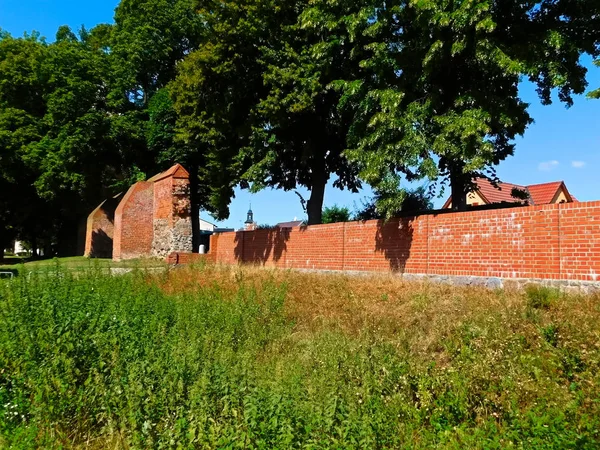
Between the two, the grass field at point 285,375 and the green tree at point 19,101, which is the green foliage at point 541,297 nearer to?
the grass field at point 285,375

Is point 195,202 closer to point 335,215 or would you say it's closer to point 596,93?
point 335,215

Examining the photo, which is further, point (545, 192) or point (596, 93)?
point (545, 192)

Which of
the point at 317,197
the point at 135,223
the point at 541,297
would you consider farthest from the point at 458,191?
the point at 135,223

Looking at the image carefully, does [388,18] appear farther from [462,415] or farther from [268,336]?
[462,415]

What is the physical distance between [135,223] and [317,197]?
12277 mm

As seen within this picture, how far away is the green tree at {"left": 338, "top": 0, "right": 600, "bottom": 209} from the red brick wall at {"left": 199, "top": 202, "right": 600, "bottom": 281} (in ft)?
4.66

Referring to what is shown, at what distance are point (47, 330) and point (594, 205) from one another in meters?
9.04

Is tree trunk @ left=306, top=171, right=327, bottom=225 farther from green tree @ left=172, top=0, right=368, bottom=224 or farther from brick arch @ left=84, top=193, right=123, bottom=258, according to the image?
brick arch @ left=84, top=193, right=123, bottom=258

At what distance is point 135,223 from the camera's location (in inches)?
1111

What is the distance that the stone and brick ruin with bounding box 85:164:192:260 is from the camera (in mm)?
25453

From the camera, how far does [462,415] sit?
5293 mm

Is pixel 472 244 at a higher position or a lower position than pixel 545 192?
lower

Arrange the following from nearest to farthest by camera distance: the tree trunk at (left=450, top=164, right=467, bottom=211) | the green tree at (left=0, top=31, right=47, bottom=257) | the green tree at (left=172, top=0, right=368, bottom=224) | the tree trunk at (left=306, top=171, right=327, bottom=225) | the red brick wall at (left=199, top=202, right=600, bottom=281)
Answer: the red brick wall at (left=199, top=202, right=600, bottom=281) → the tree trunk at (left=450, top=164, right=467, bottom=211) → the green tree at (left=172, top=0, right=368, bottom=224) → the tree trunk at (left=306, top=171, right=327, bottom=225) → the green tree at (left=0, top=31, right=47, bottom=257)

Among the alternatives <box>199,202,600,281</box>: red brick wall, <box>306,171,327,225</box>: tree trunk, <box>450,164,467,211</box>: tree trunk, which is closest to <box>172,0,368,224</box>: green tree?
<box>306,171,327,225</box>: tree trunk
